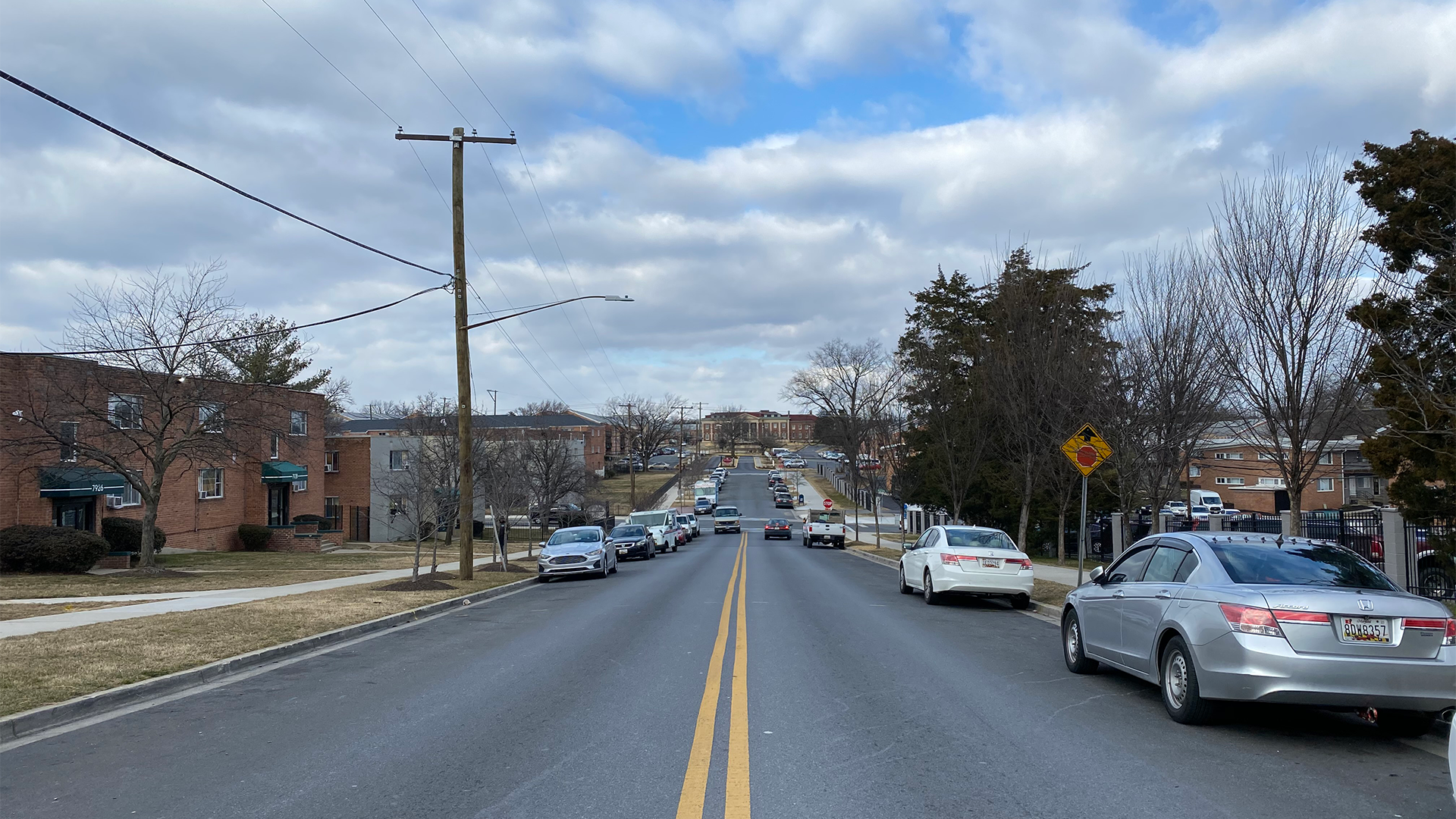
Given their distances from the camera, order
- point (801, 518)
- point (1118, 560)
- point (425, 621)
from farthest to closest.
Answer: point (801, 518), point (425, 621), point (1118, 560)

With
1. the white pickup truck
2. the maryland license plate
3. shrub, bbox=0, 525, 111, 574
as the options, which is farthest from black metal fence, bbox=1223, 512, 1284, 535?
shrub, bbox=0, 525, 111, 574

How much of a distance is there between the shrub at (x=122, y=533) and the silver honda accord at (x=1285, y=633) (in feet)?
106

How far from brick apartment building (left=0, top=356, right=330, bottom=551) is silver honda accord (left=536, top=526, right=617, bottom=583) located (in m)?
9.14

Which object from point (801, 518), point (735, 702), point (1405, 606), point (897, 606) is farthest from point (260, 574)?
point (801, 518)

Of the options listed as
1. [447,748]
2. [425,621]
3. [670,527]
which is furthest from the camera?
[670,527]

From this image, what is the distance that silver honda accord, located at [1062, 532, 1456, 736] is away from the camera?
671 centimetres

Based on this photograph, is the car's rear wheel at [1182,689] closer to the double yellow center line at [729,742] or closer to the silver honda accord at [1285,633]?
the silver honda accord at [1285,633]

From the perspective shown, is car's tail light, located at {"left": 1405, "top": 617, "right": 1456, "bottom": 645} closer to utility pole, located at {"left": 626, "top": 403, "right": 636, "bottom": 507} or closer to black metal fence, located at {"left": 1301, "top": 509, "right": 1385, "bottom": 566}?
black metal fence, located at {"left": 1301, "top": 509, "right": 1385, "bottom": 566}

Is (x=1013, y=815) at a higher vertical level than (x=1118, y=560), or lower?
lower

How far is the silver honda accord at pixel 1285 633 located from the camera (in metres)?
6.71

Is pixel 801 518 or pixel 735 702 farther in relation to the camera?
pixel 801 518

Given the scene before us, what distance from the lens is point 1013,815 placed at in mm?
5316

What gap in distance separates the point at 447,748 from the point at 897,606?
1138cm

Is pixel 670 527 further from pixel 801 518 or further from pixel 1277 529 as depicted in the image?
pixel 801 518
